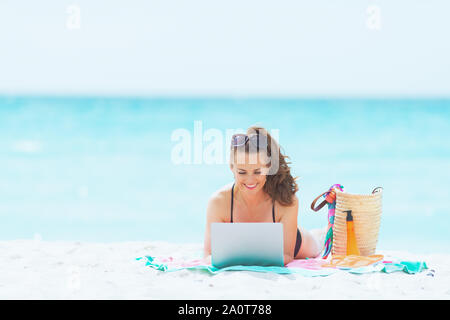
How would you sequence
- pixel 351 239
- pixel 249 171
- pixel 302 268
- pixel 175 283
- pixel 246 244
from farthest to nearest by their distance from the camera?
1. pixel 351 239
2. pixel 249 171
3. pixel 302 268
4. pixel 246 244
5. pixel 175 283

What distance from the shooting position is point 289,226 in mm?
3740

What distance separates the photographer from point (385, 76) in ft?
95.3

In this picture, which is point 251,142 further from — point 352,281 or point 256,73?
point 256,73

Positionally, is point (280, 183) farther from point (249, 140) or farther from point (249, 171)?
point (249, 140)

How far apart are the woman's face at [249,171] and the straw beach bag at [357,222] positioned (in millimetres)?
567

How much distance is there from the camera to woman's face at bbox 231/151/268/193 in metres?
3.49

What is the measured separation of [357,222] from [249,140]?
43.4 inches

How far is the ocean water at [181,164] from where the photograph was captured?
6738 millimetres

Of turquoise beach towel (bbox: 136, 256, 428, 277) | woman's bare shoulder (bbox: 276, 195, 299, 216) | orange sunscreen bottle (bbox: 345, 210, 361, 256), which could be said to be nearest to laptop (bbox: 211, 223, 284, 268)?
turquoise beach towel (bbox: 136, 256, 428, 277)

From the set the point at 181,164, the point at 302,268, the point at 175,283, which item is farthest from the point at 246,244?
the point at 181,164

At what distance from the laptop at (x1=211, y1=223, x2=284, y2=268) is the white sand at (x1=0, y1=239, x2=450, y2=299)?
179 millimetres

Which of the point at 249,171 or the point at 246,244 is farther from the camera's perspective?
the point at 249,171

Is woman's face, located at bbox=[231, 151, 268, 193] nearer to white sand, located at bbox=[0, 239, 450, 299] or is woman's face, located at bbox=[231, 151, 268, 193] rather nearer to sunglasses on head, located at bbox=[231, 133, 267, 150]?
sunglasses on head, located at bbox=[231, 133, 267, 150]
